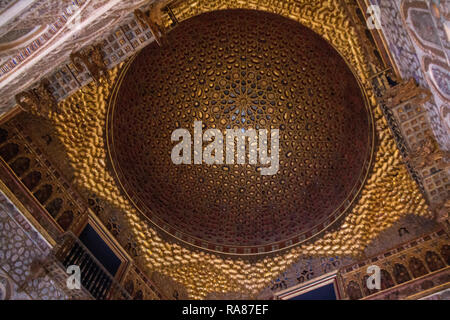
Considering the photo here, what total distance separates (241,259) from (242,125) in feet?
12.0

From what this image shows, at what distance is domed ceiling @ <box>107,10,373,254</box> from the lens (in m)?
9.75

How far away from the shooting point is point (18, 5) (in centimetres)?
412

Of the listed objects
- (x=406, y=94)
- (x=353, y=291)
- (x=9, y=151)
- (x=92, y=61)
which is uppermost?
(x=92, y=61)

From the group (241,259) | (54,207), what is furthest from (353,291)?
(54,207)

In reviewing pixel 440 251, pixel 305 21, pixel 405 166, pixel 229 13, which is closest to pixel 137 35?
pixel 229 13

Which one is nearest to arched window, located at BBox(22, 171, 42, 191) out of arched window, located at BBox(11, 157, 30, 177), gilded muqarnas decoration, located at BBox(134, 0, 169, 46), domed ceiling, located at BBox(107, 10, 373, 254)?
arched window, located at BBox(11, 157, 30, 177)

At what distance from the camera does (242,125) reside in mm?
11562

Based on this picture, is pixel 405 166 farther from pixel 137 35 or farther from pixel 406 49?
pixel 137 35

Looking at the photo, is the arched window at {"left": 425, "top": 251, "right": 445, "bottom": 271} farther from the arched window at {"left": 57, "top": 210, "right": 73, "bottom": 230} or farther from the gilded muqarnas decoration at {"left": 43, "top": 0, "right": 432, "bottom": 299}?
the arched window at {"left": 57, "top": 210, "right": 73, "bottom": 230}

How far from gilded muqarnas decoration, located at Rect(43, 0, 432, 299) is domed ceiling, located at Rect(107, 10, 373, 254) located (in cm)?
32

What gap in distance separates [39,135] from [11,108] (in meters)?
1.57

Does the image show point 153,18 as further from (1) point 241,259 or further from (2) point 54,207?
(1) point 241,259

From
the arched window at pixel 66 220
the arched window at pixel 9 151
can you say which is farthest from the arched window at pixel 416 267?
the arched window at pixel 9 151

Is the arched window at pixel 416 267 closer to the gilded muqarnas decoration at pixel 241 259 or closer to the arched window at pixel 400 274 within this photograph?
the arched window at pixel 400 274
